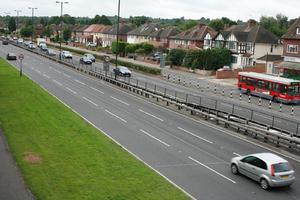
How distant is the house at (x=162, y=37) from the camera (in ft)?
366

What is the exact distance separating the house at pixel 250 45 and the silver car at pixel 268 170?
59435 mm

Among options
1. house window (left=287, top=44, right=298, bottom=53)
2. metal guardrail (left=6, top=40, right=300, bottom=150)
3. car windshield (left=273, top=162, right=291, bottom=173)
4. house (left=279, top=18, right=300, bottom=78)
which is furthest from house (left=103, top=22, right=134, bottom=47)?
car windshield (left=273, top=162, right=291, bottom=173)

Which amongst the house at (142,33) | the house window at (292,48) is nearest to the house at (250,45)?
the house window at (292,48)

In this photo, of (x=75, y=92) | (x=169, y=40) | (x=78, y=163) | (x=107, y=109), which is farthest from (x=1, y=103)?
(x=169, y=40)

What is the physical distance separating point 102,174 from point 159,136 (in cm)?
864

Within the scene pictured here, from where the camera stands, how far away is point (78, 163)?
20.2 meters

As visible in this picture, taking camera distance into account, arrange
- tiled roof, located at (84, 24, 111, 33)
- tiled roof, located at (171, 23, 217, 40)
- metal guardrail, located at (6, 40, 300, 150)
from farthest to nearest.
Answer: tiled roof, located at (84, 24, 111, 33), tiled roof, located at (171, 23, 217, 40), metal guardrail, located at (6, 40, 300, 150)

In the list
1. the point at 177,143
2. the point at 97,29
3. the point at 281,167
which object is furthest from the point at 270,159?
the point at 97,29

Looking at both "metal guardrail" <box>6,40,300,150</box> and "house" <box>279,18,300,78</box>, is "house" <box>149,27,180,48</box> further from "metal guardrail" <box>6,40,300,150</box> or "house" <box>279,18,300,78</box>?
"metal guardrail" <box>6,40,300,150</box>

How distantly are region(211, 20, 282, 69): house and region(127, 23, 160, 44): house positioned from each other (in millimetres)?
40257

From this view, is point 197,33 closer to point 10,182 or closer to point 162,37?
point 162,37

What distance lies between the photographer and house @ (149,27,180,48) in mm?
111425

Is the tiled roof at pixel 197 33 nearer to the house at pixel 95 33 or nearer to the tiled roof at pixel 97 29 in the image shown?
the house at pixel 95 33

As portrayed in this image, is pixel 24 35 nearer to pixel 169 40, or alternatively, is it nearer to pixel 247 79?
pixel 169 40
